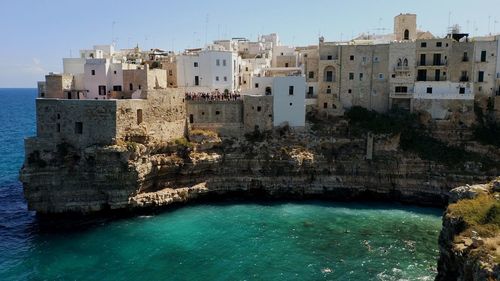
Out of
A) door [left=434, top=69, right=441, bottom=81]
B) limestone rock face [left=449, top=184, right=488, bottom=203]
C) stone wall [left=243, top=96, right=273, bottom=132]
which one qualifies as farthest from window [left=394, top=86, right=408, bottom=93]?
limestone rock face [left=449, top=184, right=488, bottom=203]

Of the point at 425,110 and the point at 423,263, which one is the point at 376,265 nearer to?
the point at 423,263

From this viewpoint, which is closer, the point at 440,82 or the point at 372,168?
the point at 372,168

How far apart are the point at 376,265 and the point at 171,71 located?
27238mm

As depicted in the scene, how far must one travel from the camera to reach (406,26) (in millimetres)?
44906

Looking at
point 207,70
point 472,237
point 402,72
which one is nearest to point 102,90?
point 207,70

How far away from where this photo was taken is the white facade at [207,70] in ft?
143

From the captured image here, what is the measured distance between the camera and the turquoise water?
24.5m

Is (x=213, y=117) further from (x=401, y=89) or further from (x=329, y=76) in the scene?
(x=401, y=89)

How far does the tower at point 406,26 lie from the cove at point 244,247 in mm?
→ 18927

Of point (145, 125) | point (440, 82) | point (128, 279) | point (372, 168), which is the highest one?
point (440, 82)

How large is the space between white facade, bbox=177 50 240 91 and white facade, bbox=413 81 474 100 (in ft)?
56.3

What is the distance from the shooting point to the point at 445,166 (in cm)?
3684

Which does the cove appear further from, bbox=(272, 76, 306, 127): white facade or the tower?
the tower

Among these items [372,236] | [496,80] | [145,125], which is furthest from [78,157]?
[496,80]
